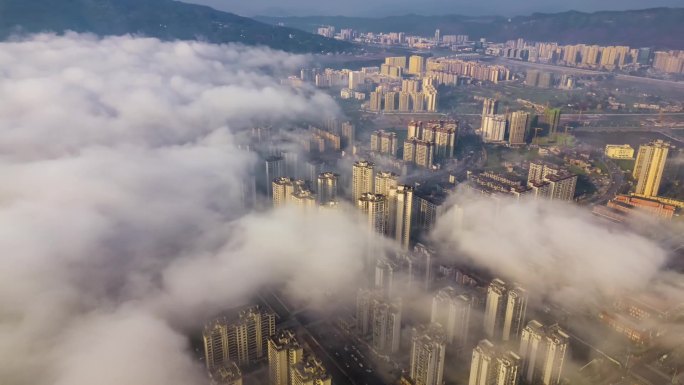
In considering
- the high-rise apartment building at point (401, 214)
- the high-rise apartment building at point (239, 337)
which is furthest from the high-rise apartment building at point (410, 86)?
the high-rise apartment building at point (239, 337)

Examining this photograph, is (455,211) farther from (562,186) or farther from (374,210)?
(562,186)

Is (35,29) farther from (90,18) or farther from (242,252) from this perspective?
(242,252)

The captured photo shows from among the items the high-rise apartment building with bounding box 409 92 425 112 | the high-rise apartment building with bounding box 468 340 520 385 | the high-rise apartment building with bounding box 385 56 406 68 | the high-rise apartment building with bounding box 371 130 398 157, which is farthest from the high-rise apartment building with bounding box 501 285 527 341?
the high-rise apartment building with bounding box 385 56 406 68

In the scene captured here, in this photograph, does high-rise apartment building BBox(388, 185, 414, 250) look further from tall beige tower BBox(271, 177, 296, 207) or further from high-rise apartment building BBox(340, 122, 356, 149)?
high-rise apartment building BBox(340, 122, 356, 149)

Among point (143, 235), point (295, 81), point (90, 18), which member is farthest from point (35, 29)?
point (143, 235)

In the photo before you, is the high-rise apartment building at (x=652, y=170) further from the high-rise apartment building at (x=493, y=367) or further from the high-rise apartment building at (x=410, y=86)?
the high-rise apartment building at (x=410, y=86)
